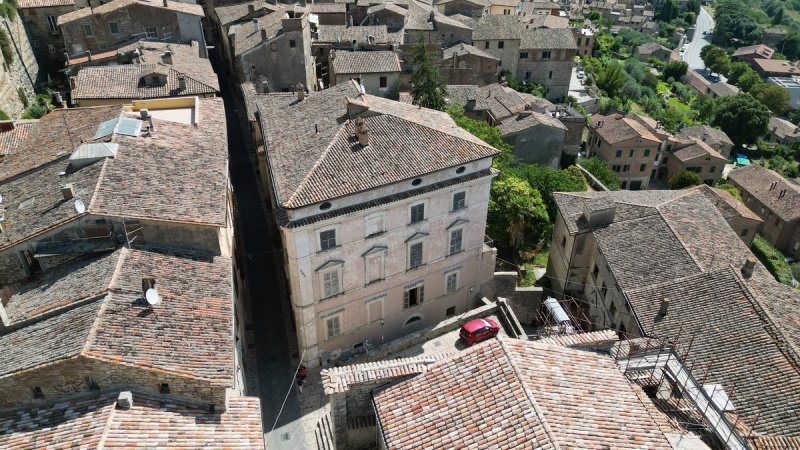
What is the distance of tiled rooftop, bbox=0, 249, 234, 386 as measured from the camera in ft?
68.2

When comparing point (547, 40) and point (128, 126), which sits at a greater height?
point (128, 126)

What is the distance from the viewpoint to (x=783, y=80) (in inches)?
5546

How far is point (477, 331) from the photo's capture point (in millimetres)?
34188

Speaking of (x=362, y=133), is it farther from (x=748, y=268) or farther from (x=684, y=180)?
(x=684, y=180)

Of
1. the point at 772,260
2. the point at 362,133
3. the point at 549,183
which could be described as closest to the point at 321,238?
the point at 362,133

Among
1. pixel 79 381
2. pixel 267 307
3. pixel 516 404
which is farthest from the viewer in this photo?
pixel 267 307

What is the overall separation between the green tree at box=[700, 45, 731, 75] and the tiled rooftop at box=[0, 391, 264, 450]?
16254cm

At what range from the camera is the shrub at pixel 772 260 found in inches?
2511

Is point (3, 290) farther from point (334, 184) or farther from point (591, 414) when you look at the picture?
point (591, 414)

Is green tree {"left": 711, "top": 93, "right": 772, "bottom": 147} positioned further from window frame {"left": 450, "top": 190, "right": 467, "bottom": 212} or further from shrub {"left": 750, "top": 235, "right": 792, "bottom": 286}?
window frame {"left": 450, "top": 190, "right": 467, "bottom": 212}

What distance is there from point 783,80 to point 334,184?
15389cm

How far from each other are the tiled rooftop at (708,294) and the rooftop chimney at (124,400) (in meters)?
→ 25.4

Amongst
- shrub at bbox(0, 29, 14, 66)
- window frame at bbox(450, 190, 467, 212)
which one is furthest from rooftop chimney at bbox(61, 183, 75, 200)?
shrub at bbox(0, 29, 14, 66)

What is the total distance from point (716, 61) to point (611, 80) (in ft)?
183
